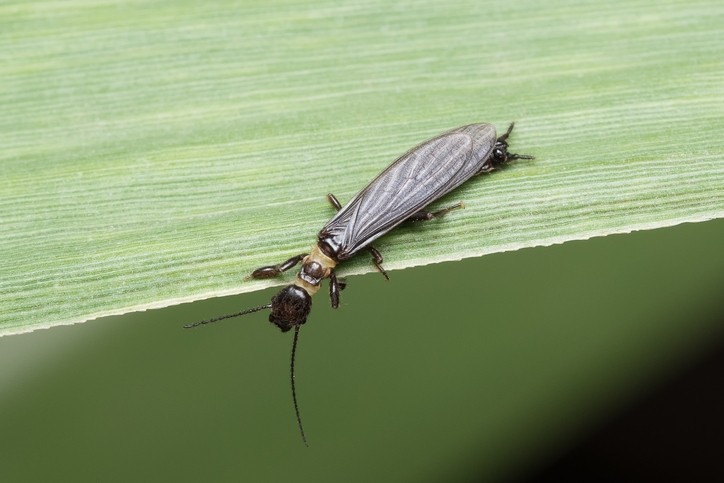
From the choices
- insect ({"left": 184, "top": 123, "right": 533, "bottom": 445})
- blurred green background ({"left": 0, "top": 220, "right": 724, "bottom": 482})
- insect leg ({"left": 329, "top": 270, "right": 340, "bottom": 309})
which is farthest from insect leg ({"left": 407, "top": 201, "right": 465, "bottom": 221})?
insect leg ({"left": 329, "top": 270, "right": 340, "bottom": 309})

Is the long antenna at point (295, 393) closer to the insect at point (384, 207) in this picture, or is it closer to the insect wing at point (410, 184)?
the insect at point (384, 207)

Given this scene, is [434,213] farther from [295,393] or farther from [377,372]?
[295,393]

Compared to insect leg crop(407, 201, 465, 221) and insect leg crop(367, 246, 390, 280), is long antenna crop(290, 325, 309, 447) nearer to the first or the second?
insect leg crop(367, 246, 390, 280)

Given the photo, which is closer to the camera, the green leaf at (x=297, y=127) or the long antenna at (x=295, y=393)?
the green leaf at (x=297, y=127)

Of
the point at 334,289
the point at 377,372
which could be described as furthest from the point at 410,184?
the point at 377,372

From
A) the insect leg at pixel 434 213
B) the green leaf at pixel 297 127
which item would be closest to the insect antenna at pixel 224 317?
the green leaf at pixel 297 127
